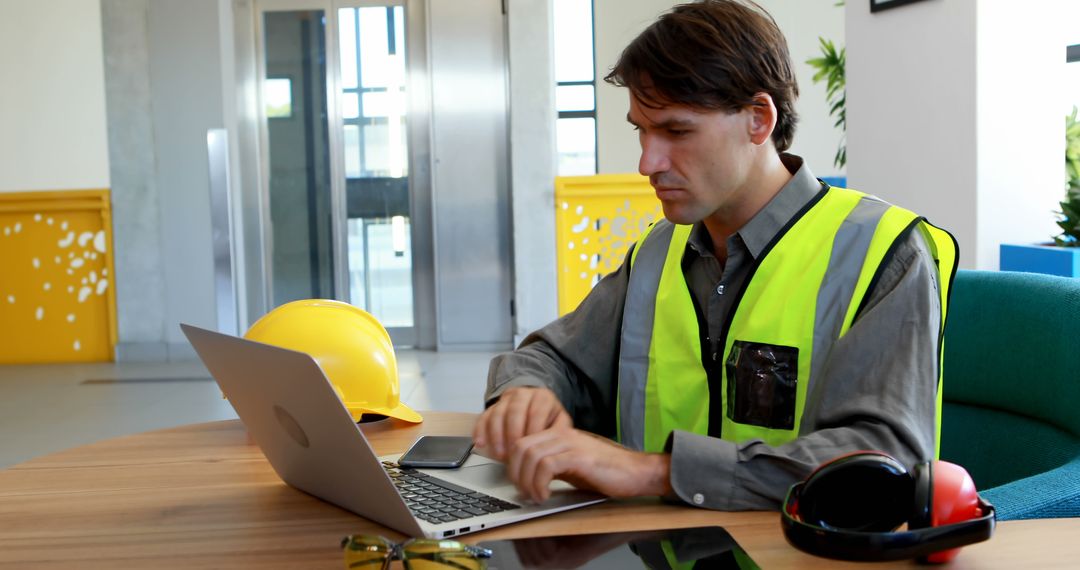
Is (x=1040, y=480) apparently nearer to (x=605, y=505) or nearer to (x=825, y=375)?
(x=825, y=375)

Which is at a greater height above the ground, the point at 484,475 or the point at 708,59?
the point at 708,59

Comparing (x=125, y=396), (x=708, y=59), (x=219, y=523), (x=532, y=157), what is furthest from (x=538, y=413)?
(x=532, y=157)

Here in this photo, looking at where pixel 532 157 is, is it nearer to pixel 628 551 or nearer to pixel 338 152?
pixel 338 152

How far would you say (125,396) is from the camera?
5371mm

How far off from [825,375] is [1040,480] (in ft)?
1.08

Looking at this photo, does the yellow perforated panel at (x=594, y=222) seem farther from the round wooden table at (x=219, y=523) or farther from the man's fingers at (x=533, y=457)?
the man's fingers at (x=533, y=457)

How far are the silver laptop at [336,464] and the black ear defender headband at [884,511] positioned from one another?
0.27 metres

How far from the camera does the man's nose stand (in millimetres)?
1351

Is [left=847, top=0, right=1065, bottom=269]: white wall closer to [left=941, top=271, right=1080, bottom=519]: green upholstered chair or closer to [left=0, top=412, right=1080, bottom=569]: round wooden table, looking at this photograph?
[left=941, top=271, right=1080, bottom=519]: green upholstered chair

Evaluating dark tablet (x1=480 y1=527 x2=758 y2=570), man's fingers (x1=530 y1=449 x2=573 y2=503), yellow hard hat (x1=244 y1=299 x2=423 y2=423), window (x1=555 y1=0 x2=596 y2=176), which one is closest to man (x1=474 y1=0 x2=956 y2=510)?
man's fingers (x1=530 y1=449 x2=573 y2=503)

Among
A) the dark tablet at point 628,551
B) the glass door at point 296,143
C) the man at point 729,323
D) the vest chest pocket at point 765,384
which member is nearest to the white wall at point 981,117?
the man at point 729,323

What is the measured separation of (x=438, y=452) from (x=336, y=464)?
280mm

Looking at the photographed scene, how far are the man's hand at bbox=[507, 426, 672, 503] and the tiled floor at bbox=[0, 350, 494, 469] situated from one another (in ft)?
12.0

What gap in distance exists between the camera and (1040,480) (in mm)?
1279
